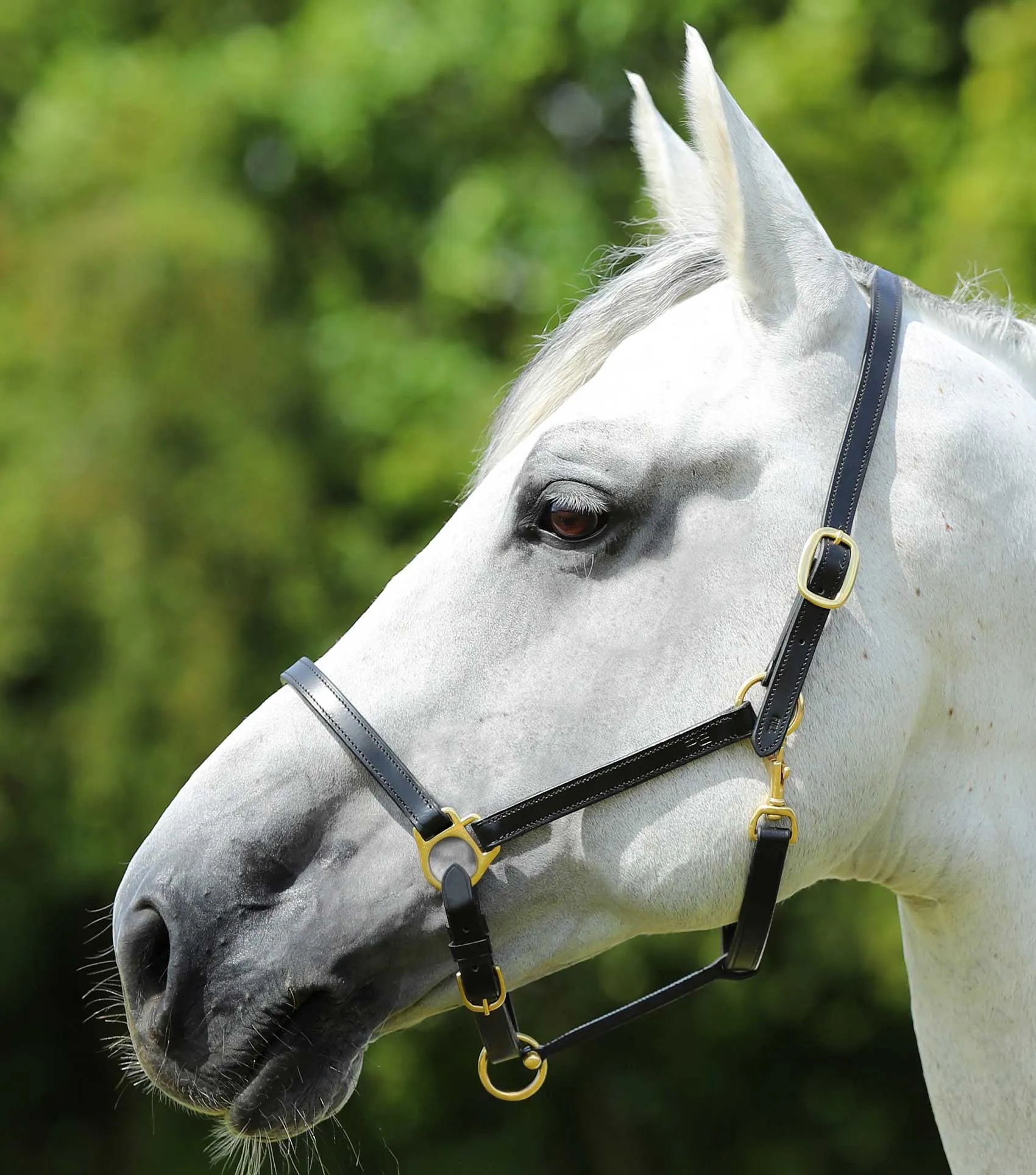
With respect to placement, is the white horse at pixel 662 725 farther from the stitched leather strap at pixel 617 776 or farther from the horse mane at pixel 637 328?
the horse mane at pixel 637 328

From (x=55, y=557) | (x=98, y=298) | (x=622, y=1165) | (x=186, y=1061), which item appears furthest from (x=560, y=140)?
(x=186, y=1061)

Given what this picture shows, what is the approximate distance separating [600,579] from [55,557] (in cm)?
630

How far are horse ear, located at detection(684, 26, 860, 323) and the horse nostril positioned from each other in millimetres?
1284

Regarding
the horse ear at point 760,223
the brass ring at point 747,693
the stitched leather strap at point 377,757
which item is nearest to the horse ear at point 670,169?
the horse ear at point 760,223

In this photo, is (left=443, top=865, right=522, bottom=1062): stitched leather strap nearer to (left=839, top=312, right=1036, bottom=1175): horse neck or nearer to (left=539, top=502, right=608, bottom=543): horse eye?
(left=539, top=502, right=608, bottom=543): horse eye

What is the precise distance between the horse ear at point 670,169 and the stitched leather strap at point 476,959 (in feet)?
4.06

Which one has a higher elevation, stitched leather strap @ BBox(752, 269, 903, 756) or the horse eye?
the horse eye

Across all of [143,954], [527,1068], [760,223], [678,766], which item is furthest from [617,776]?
[760,223]

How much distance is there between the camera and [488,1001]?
1.84 metres

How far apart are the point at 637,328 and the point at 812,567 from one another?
53 cm

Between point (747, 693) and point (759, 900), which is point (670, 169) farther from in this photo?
point (759, 900)

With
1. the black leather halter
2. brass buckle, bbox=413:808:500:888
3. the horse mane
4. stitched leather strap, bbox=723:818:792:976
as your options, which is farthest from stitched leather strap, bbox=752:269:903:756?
brass buckle, bbox=413:808:500:888

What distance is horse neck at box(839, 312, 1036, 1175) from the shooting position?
6.02ft

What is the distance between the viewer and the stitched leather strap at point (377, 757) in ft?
5.86
